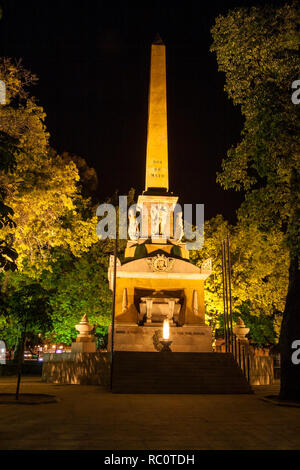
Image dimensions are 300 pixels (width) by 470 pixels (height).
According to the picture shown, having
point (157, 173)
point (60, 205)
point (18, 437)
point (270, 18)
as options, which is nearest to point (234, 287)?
point (157, 173)

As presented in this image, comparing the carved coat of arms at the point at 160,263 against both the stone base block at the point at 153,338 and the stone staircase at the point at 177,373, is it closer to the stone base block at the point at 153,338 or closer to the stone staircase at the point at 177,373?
the stone base block at the point at 153,338

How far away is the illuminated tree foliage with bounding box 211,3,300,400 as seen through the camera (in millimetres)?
12719

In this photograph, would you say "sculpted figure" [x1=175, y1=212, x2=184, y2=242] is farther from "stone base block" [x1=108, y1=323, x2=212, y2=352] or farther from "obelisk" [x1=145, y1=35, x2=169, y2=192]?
"stone base block" [x1=108, y1=323, x2=212, y2=352]

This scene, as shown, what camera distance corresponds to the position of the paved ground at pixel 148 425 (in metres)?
7.04

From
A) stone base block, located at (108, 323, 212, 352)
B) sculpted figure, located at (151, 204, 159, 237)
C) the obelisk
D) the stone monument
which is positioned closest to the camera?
stone base block, located at (108, 323, 212, 352)

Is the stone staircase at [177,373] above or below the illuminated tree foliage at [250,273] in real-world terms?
below

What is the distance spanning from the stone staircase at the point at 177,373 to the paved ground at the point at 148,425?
3931mm

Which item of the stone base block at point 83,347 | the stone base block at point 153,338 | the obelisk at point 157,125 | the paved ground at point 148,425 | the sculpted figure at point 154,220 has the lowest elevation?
the paved ground at point 148,425

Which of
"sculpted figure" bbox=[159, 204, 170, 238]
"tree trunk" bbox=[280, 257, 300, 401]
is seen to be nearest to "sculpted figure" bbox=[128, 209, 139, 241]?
"sculpted figure" bbox=[159, 204, 170, 238]

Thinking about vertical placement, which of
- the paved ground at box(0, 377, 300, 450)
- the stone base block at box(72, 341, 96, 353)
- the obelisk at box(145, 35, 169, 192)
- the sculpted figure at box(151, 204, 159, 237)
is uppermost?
the obelisk at box(145, 35, 169, 192)

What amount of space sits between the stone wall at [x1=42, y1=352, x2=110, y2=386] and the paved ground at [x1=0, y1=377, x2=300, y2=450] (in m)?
6.60

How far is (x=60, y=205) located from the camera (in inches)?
818

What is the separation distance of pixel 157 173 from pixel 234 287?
11.3 metres

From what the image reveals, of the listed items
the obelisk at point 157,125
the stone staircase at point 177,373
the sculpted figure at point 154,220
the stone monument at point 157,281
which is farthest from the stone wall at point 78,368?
the obelisk at point 157,125
